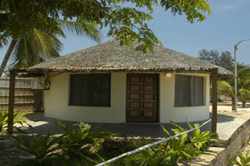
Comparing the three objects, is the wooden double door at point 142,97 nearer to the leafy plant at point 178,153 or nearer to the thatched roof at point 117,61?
the thatched roof at point 117,61

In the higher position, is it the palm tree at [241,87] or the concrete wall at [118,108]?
the palm tree at [241,87]

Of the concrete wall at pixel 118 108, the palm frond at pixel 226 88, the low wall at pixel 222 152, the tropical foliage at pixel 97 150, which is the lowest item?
the low wall at pixel 222 152

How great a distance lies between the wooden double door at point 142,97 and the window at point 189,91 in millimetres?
1088

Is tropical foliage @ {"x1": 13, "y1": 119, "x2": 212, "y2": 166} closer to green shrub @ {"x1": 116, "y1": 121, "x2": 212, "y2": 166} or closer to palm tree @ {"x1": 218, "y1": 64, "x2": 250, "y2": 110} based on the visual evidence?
green shrub @ {"x1": 116, "y1": 121, "x2": 212, "y2": 166}

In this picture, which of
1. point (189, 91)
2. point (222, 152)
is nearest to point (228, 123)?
point (189, 91)

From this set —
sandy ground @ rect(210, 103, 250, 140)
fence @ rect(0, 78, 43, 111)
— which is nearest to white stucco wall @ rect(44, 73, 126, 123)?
fence @ rect(0, 78, 43, 111)

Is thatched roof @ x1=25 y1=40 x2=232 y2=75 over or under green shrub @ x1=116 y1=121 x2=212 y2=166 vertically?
over

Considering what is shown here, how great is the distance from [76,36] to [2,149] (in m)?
10.4

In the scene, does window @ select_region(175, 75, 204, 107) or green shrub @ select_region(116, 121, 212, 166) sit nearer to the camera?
green shrub @ select_region(116, 121, 212, 166)

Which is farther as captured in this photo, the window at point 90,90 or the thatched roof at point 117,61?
the window at point 90,90

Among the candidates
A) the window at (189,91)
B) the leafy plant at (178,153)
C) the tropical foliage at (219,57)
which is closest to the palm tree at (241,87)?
the window at (189,91)

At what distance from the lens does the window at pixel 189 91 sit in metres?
11.1

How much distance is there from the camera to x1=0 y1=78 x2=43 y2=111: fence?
14.6 m

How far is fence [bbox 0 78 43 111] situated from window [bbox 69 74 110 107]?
4.64m
